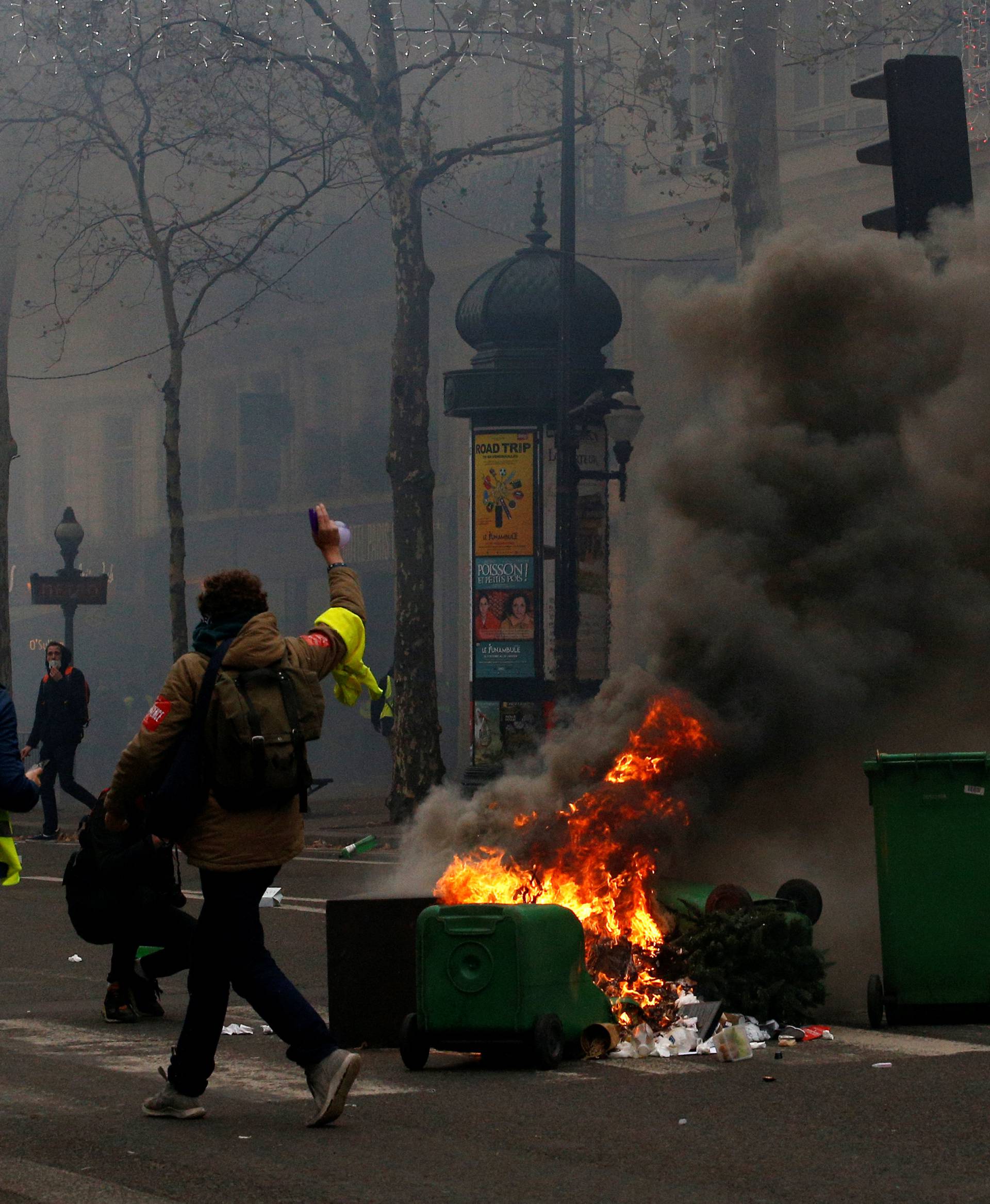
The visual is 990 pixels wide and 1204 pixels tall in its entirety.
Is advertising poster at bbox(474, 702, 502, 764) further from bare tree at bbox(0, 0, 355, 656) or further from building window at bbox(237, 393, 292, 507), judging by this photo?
building window at bbox(237, 393, 292, 507)

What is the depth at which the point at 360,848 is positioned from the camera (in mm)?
14773

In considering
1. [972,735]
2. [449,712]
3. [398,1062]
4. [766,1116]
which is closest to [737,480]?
[972,735]

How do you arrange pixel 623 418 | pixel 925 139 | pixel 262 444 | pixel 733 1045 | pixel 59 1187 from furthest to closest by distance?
1. pixel 262 444
2. pixel 623 418
3. pixel 925 139
4. pixel 733 1045
5. pixel 59 1187

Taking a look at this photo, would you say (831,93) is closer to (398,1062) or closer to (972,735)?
(972,735)

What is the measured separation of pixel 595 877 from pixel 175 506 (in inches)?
703

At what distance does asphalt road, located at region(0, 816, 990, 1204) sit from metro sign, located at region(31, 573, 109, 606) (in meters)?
17.2

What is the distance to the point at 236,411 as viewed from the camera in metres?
41.8

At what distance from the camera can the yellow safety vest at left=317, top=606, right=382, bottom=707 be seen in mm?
6562

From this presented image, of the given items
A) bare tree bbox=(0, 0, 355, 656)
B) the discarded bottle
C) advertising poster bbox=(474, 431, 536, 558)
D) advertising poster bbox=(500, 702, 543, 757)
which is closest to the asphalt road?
the discarded bottle

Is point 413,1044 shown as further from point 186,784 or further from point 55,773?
point 55,773

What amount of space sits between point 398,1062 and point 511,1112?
3.94ft

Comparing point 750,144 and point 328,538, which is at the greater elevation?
point 750,144

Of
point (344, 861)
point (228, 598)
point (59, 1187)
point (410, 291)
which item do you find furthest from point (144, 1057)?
point (410, 291)

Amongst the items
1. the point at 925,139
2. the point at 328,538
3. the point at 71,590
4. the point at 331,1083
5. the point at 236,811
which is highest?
the point at 925,139
